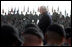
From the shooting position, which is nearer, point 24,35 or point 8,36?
point 8,36

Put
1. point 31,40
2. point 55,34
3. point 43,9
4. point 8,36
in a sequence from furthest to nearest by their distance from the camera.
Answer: point 43,9 → point 55,34 → point 31,40 → point 8,36

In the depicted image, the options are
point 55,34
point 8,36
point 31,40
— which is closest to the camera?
point 8,36

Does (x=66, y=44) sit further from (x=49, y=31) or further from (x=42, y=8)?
(x=42, y=8)

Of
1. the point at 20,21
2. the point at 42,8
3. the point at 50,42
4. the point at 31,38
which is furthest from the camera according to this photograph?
the point at 20,21

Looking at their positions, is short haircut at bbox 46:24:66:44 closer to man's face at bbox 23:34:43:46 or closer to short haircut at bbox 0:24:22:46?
man's face at bbox 23:34:43:46

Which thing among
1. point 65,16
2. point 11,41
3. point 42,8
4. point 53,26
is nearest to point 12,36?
point 11,41

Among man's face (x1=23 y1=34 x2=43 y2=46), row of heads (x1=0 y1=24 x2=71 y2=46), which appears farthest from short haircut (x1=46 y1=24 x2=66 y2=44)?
man's face (x1=23 y1=34 x2=43 y2=46)

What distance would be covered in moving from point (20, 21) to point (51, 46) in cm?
1068

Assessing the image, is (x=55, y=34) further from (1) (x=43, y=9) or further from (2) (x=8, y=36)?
(1) (x=43, y=9)

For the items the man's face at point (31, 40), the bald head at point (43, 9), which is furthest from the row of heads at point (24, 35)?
the bald head at point (43, 9)

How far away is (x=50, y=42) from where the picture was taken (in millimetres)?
2904

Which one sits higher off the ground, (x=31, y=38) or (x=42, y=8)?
(x=42, y=8)

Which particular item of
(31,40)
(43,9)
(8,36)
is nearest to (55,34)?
(31,40)

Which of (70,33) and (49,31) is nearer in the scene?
(49,31)
